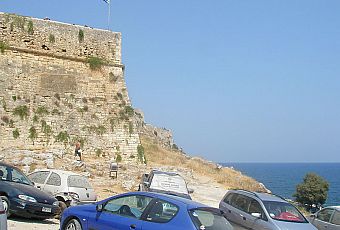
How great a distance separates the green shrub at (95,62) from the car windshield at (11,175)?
15.4 meters

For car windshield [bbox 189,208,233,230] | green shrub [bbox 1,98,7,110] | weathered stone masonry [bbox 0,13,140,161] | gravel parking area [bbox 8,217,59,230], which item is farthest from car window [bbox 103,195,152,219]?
green shrub [bbox 1,98,7,110]

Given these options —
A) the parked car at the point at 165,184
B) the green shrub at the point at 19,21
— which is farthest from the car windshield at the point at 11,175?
the green shrub at the point at 19,21

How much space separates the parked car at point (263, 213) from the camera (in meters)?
11.3

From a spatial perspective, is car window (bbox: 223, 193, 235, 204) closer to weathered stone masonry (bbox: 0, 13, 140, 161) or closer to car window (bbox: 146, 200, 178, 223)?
car window (bbox: 146, 200, 178, 223)

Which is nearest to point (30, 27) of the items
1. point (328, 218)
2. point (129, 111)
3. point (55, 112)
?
point (55, 112)

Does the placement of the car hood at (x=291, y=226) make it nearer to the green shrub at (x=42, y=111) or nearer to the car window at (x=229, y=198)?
the car window at (x=229, y=198)

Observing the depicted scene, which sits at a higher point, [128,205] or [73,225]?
[128,205]

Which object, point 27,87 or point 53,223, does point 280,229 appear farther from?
point 27,87

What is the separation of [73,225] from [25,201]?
2.95 m

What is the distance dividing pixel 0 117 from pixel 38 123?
206cm

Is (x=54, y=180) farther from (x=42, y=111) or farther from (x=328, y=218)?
(x=42, y=111)

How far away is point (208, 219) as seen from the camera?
307 inches

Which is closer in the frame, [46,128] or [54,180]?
[54,180]

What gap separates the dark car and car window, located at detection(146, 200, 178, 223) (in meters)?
4.81
